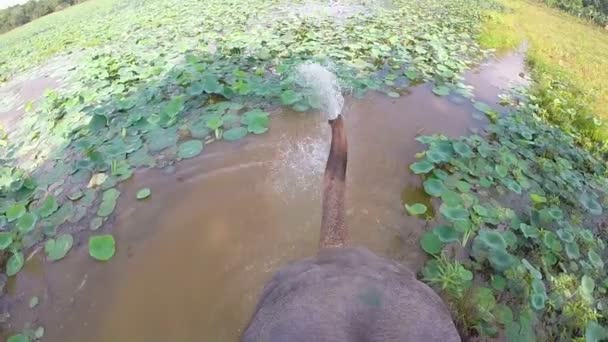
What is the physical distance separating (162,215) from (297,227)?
1301mm

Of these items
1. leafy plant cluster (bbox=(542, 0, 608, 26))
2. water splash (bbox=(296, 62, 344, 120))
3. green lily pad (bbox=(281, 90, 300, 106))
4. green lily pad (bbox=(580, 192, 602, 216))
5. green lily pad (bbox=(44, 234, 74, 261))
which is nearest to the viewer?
green lily pad (bbox=(44, 234, 74, 261))

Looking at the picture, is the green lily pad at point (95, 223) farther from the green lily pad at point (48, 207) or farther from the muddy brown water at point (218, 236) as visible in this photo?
the green lily pad at point (48, 207)

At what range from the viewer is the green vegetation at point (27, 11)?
28812 millimetres

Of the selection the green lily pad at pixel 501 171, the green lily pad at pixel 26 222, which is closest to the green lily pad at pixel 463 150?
the green lily pad at pixel 501 171

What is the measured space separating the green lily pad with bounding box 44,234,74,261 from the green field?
0.01m

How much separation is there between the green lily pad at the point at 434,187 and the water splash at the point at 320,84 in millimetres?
1089

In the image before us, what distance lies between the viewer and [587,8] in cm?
1513

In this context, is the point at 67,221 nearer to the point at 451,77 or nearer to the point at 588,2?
the point at 451,77

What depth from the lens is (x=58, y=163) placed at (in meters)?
4.78

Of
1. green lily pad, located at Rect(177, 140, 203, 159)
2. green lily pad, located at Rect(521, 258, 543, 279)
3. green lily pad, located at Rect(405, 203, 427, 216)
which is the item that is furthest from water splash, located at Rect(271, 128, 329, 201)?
green lily pad, located at Rect(521, 258, 543, 279)

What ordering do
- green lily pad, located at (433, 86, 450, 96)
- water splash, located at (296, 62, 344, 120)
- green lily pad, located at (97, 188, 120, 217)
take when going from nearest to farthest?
green lily pad, located at (97, 188, 120, 217)
water splash, located at (296, 62, 344, 120)
green lily pad, located at (433, 86, 450, 96)

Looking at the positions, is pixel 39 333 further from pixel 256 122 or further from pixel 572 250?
pixel 572 250

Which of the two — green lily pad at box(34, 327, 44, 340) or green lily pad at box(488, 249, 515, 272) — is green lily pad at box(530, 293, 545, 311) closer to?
green lily pad at box(488, 249, 515, 272)

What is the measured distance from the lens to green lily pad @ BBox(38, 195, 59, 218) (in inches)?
154
